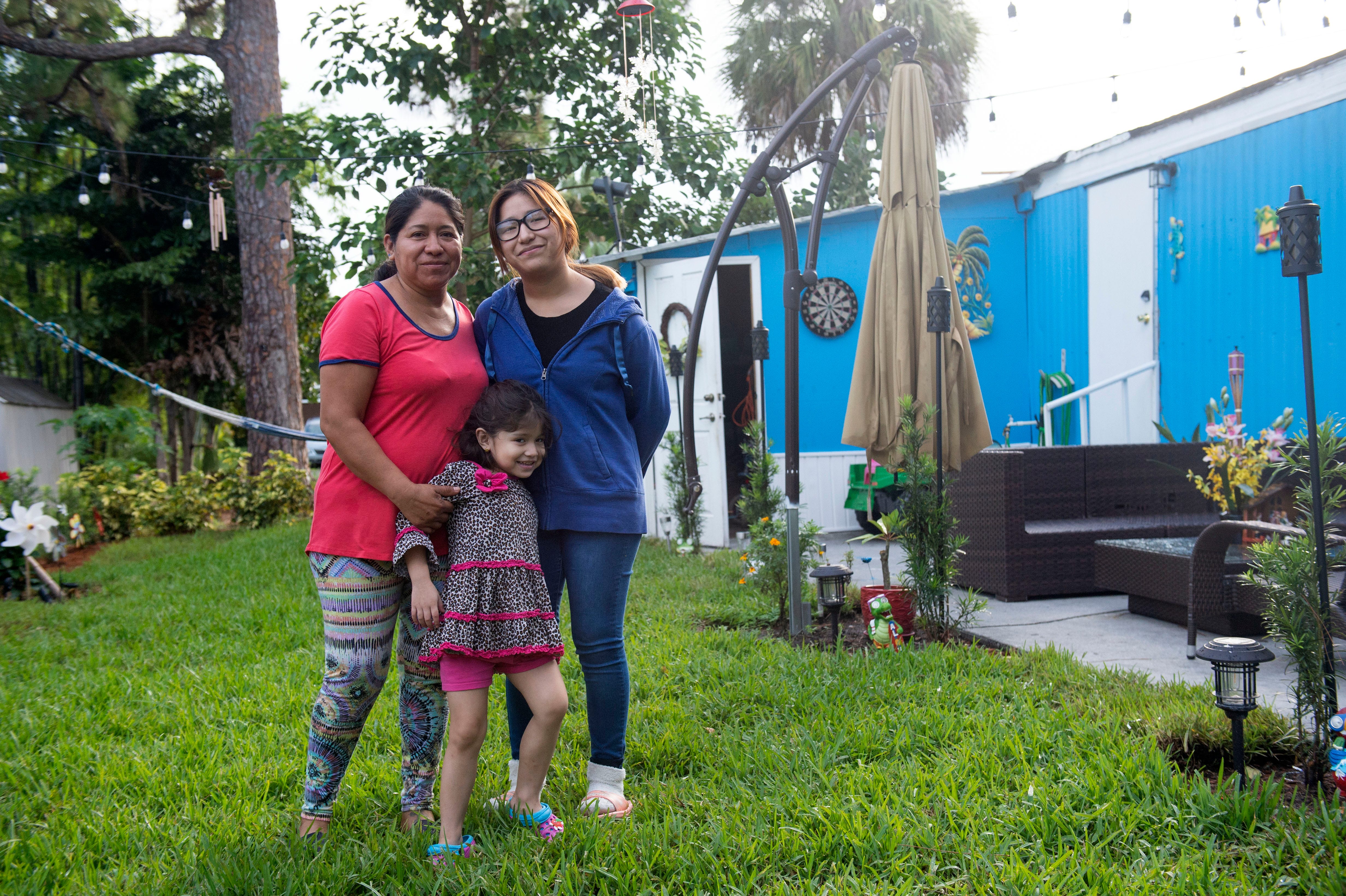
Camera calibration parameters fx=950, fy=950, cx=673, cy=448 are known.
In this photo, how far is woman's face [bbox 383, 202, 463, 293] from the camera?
2.18 m

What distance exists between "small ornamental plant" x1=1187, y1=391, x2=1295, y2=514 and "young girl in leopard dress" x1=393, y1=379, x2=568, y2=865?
354cm

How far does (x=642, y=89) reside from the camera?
9.42 meters

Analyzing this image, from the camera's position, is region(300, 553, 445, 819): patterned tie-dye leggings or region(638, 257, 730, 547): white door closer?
region(300, 553, 445, 819): patterned tie-dye leggings

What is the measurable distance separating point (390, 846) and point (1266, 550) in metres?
2.29

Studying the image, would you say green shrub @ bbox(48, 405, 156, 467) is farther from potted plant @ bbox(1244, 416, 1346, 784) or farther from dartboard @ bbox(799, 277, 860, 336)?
potted plant @ bbox(1244, 416, 1346, 784)

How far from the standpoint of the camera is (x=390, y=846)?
220cm

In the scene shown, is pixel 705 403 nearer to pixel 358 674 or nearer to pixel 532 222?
pixel 532 222

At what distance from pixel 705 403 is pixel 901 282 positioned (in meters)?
3.25

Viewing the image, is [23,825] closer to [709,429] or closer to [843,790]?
[843,790]

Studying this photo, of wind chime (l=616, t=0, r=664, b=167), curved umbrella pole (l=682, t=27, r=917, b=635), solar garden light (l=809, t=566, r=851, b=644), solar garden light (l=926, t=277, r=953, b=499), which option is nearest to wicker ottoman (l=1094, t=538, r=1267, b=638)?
solar garden light (l=926, t=277, r=953, b=499)

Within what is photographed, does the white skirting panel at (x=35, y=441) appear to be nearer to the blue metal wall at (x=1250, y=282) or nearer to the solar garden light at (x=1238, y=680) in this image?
the blue metal wall at (x=1250, y=282)

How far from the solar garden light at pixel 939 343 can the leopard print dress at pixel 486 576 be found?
96.6 inches

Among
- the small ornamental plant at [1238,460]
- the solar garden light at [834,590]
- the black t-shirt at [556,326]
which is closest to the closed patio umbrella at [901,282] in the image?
the solar garden light at [834,590]

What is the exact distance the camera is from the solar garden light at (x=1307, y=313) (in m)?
A: 2.34
